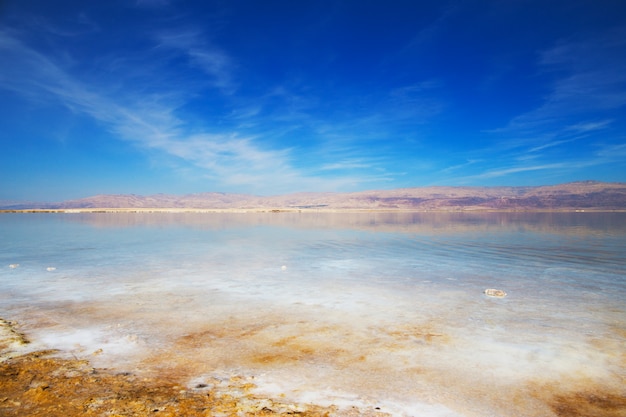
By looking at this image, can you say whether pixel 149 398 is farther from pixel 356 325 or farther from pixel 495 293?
pixel 495 293

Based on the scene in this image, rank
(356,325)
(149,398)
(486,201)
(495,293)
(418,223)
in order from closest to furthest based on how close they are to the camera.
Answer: (149,398)
(356,325)
(495,293)
(418,223)
(486,201)

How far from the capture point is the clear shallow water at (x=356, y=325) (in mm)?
3340

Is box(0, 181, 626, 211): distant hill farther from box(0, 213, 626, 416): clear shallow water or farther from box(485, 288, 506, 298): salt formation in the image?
box(485, 288, 506, 298): salt formation

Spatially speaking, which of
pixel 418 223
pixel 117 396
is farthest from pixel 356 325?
pixel 418 223

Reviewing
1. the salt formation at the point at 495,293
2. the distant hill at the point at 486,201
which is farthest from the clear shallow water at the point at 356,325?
the distant hill at the point at 486,201

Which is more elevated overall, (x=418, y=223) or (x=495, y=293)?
(x=418, y=223)

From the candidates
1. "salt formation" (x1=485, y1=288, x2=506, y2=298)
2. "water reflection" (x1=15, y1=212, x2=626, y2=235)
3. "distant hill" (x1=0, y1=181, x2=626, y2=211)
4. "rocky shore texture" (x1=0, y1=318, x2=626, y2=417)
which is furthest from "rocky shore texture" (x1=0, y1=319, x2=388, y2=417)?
"distant hill" (x1=0, y1=181, x2=626, y2=211)

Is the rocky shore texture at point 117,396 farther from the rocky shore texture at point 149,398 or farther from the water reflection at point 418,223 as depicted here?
the water reflection at point 418,223

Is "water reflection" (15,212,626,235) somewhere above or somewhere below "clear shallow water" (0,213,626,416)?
above

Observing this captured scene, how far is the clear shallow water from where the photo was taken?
11.0 feet

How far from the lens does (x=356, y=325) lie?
507cm

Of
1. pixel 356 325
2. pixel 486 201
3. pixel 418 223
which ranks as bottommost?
pixel 356 325

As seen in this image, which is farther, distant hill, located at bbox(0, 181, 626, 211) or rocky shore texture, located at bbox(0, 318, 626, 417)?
distant hill, located at bbox(0, 181, 626, 211)

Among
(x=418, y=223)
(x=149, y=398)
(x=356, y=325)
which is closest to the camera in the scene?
(x=149, y=398)
